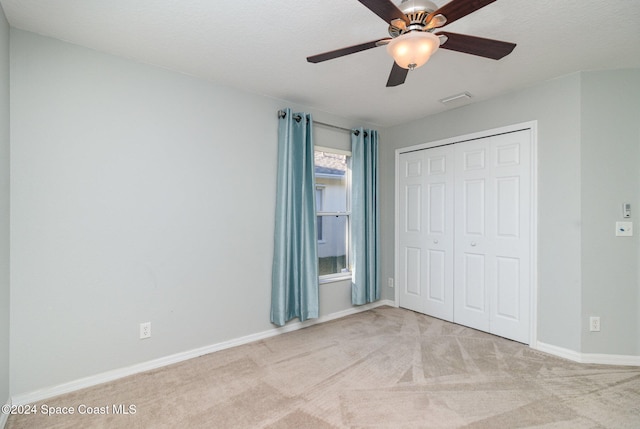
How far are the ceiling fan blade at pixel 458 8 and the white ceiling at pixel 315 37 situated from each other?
0.44 meters

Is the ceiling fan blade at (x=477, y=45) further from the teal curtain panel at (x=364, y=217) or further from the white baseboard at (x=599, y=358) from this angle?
the white baseboard at (x=599, y=358)

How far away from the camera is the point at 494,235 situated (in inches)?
127

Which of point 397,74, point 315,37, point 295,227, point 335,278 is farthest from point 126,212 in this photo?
point 335,278

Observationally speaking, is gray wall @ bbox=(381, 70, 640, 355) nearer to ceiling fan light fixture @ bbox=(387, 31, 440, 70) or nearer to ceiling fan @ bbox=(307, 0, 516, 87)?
ceiling fan @ bbox=(307, 0, 516, 87)

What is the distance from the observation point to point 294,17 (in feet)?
6.31

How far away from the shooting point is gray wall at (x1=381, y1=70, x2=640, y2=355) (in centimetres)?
257

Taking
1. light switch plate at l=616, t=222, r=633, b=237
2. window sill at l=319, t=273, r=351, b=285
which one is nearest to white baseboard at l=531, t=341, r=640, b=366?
light switch plate at l=616, t=222, r=633, b=237

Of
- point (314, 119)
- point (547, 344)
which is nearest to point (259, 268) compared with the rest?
point (314, 119)

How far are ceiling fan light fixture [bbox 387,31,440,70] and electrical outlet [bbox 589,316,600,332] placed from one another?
2.65 metres

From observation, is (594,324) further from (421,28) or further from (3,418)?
(3,418)

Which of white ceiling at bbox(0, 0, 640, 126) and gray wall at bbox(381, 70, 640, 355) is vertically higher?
white ceiling at bbox(0, 0, 640, 126)

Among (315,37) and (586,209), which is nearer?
(315,37)

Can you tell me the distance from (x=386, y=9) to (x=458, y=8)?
31cm

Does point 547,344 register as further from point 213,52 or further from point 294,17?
point 213,52
